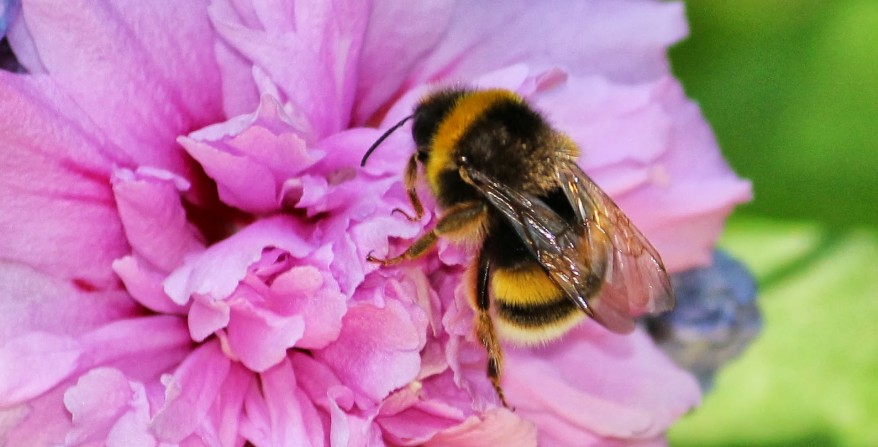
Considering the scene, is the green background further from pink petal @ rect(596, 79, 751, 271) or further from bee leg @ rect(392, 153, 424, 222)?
bee leg @ rect(392, 153, 424, 222)

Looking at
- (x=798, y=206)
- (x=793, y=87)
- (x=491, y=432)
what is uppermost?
(x=491, y=432)

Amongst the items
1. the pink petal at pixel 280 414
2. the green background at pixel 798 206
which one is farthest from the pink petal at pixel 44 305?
the green background at pixel 798 206

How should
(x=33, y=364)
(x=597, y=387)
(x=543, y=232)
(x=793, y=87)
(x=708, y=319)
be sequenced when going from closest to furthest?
(x=33, y=364) < (x=543, y=232) < (x=597, y=387) < (x=708, y=319) < (x=793, y=87)

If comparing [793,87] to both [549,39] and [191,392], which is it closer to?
[549,39]

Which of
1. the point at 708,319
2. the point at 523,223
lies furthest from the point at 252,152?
the point at 708,319

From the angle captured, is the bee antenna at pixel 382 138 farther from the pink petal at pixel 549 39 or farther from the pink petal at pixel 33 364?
the pink petal at pixel 33 364

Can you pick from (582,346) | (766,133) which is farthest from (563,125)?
(766,133)
